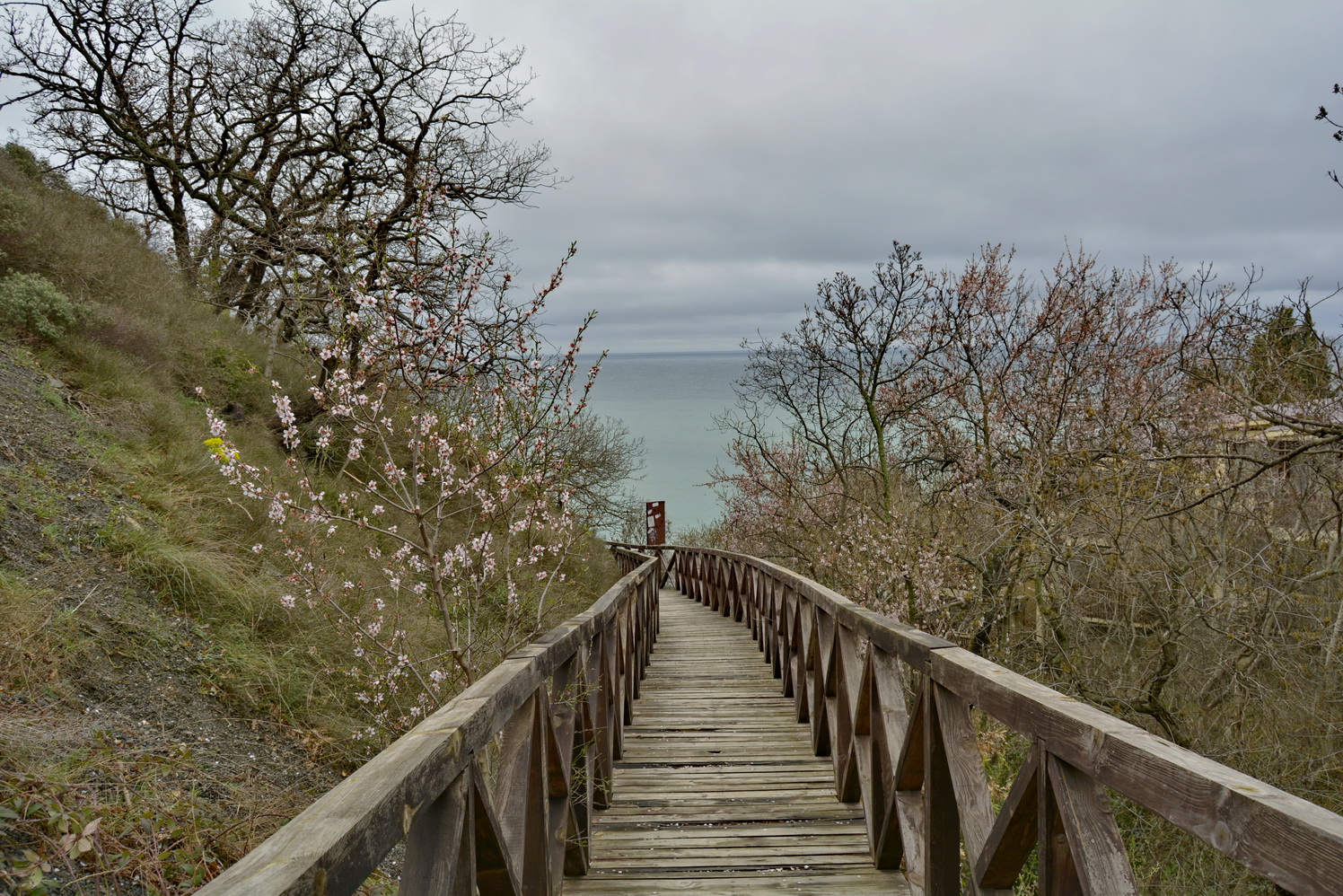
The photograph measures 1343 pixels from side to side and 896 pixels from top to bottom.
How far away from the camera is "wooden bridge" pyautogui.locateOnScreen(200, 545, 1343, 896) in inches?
49.4

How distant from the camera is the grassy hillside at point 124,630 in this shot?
3.18 metres

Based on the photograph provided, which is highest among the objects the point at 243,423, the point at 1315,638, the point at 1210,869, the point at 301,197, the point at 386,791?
the point at 301,197

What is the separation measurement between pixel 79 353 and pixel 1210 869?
38.6 ft

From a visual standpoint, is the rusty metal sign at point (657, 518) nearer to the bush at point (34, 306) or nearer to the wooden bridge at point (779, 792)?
the bush at point (34, 306)

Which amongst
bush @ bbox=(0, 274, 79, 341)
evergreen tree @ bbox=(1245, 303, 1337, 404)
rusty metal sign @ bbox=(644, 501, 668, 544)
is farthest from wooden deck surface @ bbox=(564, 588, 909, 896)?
rusty metal sign @ bbox=(644, 501, 668, 544)

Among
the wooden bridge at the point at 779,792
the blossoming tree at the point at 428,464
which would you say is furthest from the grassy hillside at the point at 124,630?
the wooden bridge at the point at 779,792

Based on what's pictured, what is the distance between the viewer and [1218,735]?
786 cm

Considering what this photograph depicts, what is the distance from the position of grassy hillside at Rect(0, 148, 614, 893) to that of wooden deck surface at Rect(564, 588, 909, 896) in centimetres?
164

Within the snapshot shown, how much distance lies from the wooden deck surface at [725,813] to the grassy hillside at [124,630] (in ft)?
5.37

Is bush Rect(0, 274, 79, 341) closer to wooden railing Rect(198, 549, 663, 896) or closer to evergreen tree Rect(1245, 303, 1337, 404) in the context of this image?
wooden railing Rect(198, 549, 663, 896)

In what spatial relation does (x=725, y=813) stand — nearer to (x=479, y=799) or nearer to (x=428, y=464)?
(x=479, y=799)

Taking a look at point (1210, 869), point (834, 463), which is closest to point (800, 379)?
point (834, 463)

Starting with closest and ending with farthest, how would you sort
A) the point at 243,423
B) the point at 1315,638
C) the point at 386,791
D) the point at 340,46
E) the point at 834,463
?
the point at 386,791 < the point at 1315,638 < the point at 243,423 < the point at 340,46 < the point at 834,463

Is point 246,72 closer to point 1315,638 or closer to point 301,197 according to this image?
point 301,197
